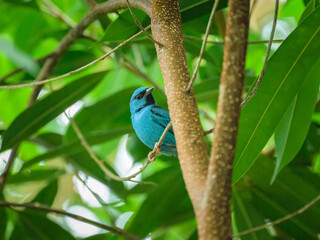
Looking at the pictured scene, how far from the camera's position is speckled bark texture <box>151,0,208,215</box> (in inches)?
50.3

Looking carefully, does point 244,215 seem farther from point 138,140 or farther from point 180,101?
point 180,101

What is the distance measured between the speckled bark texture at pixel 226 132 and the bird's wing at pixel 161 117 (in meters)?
1.32

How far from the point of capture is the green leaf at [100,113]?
11.5ft

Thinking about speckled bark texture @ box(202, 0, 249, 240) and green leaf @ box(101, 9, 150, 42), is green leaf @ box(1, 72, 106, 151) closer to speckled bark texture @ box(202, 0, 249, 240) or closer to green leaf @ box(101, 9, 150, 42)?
green leaf @ box(101, 9, 150, 42)

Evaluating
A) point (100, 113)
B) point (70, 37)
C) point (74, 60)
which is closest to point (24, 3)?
point (74, 60)

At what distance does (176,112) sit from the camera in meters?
1.41

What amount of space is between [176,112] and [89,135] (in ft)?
6.55

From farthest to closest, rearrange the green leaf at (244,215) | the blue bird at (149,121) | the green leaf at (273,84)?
the green leaf at (244,215), the blue bird at (149,121), the green leaf at (273,84)

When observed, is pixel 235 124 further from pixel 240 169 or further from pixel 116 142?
pixel 116 142


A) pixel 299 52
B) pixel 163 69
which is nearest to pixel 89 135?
pixel 299 52

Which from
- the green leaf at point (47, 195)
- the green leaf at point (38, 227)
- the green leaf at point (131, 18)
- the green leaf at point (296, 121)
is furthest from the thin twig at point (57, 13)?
the green leaf at point (296, 121)

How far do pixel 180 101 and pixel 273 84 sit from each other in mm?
918

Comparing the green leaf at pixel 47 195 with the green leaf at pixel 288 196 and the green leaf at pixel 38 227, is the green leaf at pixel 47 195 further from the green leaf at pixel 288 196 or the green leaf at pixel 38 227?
the green leaf at pixel 288 196

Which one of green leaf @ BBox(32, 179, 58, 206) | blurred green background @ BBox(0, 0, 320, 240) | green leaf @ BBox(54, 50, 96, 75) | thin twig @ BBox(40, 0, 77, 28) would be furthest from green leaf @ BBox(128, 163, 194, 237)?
thin twig @ BBox(40, 0, 77, 28)
